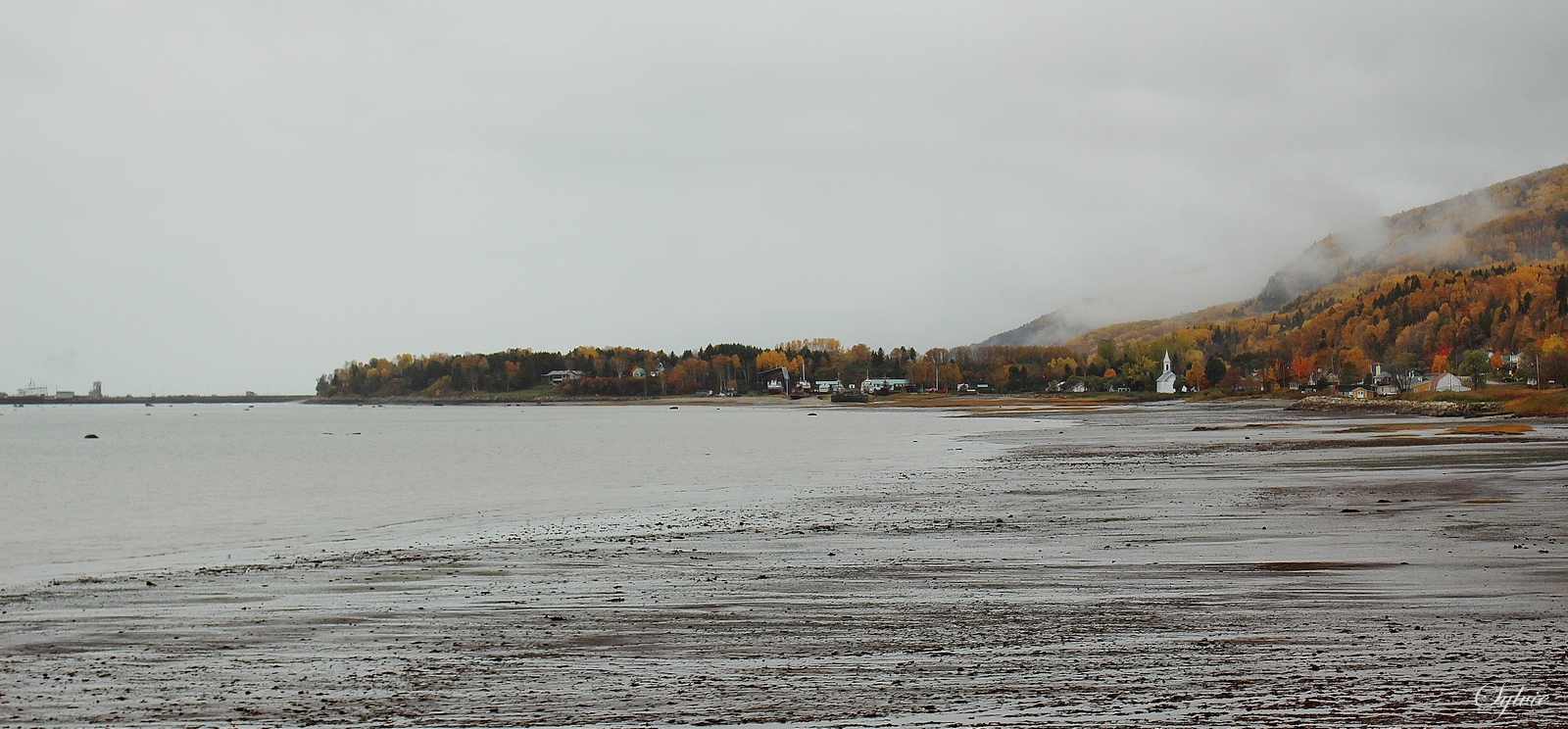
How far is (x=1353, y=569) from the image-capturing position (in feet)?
Answer: 38.4

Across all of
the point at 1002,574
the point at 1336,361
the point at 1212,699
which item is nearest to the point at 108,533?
the point at 1002,574

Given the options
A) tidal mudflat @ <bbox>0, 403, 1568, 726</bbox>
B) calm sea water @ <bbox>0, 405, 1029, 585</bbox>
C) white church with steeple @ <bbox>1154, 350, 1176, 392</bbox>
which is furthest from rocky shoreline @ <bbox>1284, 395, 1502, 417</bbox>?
white church with steeple @ <bbox>1154, 350, 1176, 392</bbox>

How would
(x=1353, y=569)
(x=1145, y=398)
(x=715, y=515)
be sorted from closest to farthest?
1. (x=1353, y=569)
2. (x=715, y=515)
3. (x=1145, y=398)

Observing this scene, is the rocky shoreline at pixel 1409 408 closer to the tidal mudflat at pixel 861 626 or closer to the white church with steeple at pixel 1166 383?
the tidal mudflat at pixel 861 626

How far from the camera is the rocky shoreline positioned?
209 ft

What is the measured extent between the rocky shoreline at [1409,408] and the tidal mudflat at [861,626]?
176 ft

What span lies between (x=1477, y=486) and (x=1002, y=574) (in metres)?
14.4

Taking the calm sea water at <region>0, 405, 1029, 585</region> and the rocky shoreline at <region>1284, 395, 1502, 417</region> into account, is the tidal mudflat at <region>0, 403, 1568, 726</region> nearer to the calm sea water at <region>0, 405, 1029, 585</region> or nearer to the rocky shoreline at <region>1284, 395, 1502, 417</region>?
the calm sea water at <region>0, 405, 1029, 585</region>

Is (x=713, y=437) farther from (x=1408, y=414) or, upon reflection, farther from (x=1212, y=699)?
(x=1212, y=699)

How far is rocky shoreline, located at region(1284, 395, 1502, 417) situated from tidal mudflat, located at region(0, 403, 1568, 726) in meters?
53.7

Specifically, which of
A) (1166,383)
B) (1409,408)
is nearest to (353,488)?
(1409,408)

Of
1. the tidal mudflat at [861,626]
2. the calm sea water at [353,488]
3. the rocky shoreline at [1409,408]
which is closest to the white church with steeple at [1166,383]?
the rocky shoreline at [1409,408]

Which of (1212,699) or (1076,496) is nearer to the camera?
(1212,699)

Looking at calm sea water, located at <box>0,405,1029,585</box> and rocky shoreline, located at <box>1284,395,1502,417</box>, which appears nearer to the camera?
calm sea water, located at <box>0,405,1029,585</box>
